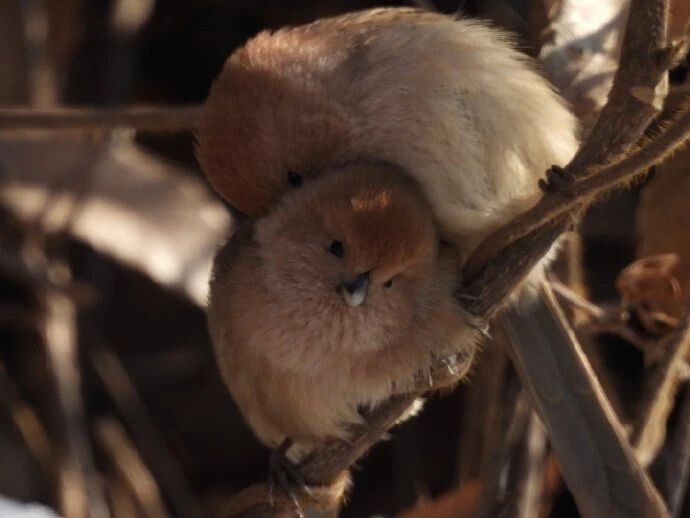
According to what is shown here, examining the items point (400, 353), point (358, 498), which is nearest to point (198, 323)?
point (358, 498)

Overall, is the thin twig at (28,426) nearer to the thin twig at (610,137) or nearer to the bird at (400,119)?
the bird at (400,119)

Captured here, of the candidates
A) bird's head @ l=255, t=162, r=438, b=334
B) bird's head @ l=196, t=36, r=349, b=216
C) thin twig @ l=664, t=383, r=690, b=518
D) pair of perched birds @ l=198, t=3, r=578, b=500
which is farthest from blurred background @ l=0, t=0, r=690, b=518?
bird's head @ l=255, t=162, r=438, b=334

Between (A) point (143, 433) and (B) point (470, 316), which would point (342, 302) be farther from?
(A) point (143, 433)

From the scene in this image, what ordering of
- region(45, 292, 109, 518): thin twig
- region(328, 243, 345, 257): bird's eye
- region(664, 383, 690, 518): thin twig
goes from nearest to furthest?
1. region(328, 243, 345, 257): bird's eye
2. region(664, 383, 690, 518): thin twig
3. region(45, 292, 109, 518): thin twig

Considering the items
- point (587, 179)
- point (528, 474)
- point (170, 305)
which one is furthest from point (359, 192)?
point (170, 305)

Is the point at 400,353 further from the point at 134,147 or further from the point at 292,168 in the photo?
the point at 134,147

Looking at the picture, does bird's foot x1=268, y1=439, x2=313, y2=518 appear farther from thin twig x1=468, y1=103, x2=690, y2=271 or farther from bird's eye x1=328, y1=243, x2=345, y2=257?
thin twig x1=468, y1=103, x2=690, y2=271

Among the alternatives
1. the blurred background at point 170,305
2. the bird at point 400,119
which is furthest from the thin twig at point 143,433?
the bird at point 400,119
